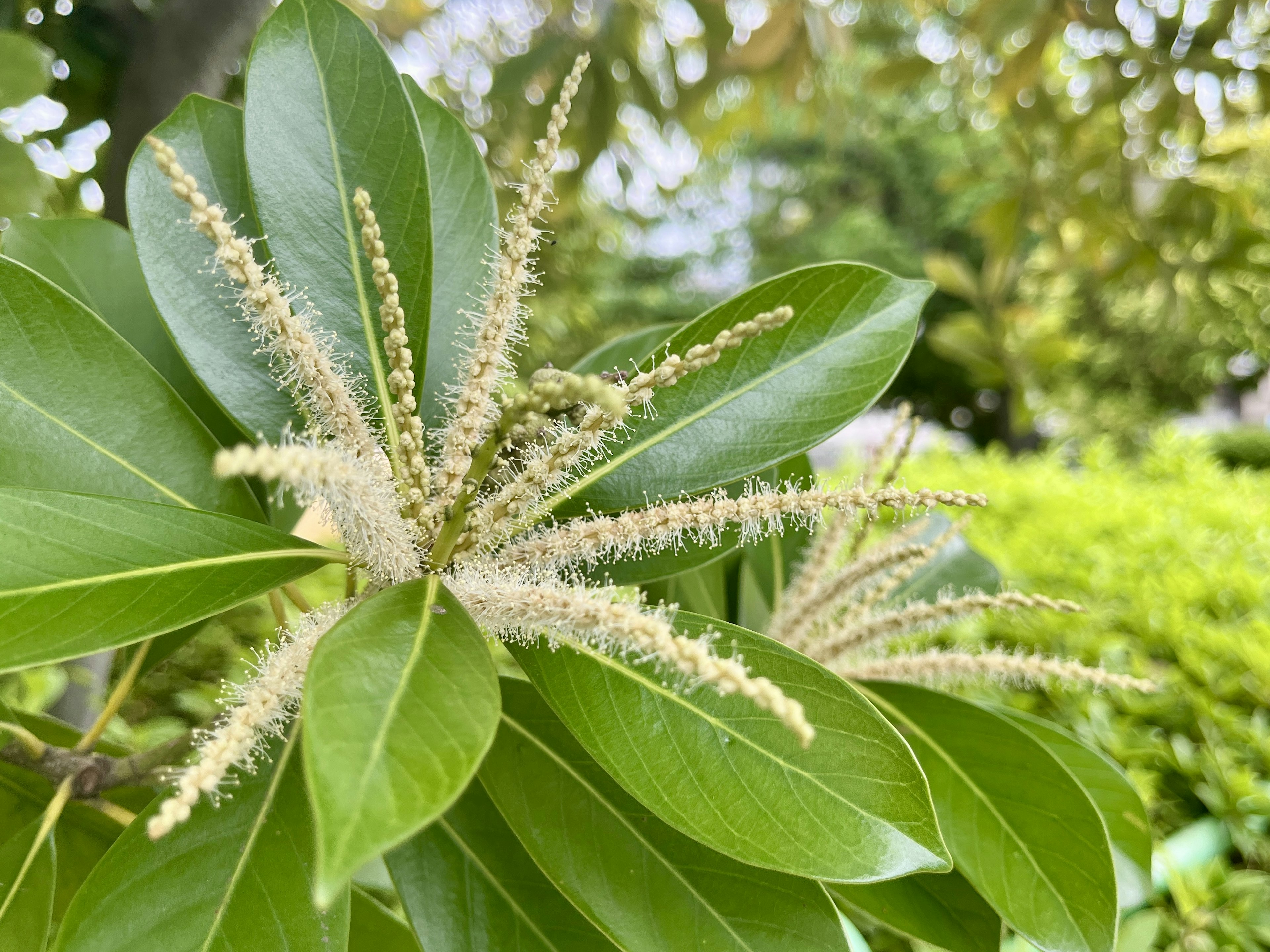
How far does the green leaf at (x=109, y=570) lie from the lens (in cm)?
46

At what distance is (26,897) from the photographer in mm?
635

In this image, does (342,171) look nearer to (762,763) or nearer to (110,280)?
(110,280)

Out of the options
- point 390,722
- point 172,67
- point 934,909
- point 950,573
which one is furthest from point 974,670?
point 172,67

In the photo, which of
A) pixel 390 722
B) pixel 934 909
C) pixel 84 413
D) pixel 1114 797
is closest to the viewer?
pixel 390 722

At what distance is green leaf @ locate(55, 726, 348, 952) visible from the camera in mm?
518

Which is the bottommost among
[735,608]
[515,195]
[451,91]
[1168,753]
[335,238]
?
[1168,753]

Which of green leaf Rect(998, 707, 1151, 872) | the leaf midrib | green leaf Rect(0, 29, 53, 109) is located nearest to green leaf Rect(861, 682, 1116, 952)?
green leaf Rect(998, 707, 1151, 872)

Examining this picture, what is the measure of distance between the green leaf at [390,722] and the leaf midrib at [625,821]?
169mm

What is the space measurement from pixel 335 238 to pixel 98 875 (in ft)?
1.63

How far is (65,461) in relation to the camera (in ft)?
1.95

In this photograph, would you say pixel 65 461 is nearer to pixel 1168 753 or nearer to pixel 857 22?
pixel 1168 753

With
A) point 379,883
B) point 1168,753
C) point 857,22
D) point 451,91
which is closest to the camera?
point 379,883

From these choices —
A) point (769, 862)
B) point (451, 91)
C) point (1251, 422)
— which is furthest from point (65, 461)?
point (1251, 422)

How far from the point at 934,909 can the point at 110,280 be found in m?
1.00
